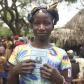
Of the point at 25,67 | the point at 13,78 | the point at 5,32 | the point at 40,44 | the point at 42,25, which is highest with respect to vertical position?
the point at 42,25

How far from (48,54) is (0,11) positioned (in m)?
28.2

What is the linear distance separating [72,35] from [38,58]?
81.1 feet

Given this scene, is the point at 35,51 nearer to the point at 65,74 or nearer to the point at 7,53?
the point at 65,74

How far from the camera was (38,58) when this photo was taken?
10.8ft

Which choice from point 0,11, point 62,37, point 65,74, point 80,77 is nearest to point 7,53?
point 80,77

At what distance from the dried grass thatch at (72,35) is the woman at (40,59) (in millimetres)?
23649

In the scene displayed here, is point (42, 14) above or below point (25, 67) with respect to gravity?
above

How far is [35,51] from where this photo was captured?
131 inches

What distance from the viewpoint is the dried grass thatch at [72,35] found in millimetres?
27266

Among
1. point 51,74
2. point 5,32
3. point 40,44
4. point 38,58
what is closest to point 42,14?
point 40,44

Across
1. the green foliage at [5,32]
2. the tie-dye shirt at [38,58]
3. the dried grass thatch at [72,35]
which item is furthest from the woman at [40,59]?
the green foliage at [5,32]

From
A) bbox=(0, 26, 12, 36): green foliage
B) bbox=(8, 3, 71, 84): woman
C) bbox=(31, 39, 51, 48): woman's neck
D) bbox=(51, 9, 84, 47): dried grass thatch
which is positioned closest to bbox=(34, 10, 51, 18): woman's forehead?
bbox=(8, 3, 71, 84): woman

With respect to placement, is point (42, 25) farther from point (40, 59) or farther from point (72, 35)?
point (72, 35)

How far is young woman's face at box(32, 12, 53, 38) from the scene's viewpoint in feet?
10.9
